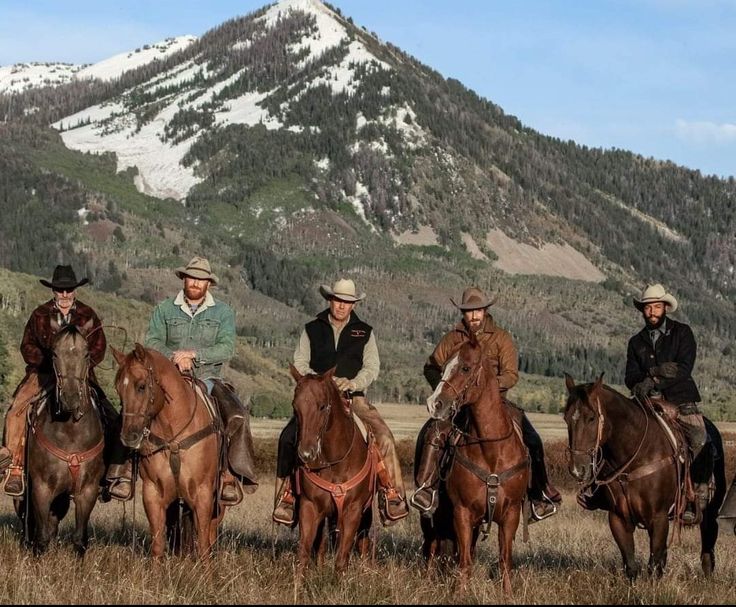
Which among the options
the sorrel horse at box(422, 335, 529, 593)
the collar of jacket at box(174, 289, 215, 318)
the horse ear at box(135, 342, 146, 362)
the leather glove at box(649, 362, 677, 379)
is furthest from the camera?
the collar of jacket at box(174, 289, 215, 318)

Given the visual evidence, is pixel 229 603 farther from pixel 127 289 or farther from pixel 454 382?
pixel 127 289

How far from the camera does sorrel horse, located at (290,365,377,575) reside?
40.5 feet

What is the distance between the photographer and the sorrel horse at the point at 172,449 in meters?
12.6

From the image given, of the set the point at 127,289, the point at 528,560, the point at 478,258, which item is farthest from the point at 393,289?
the point at 528,560

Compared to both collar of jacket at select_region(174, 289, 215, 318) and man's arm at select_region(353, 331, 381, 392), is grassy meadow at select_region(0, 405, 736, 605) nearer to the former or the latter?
man's arm at select_region(353, 331, 381, 392)

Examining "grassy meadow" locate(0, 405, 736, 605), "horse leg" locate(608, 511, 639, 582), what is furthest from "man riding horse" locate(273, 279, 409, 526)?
"horse leg" locate(608, 511, 639, 582)

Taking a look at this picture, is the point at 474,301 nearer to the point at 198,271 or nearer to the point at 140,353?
the point at 198,271

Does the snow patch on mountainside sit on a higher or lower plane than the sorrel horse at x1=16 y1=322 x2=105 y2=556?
higher

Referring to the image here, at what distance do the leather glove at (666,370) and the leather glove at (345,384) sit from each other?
349 centimetres

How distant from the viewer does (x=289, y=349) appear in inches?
3492

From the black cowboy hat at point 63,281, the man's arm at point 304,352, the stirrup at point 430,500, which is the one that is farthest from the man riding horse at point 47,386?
the stirrup at point 430,500

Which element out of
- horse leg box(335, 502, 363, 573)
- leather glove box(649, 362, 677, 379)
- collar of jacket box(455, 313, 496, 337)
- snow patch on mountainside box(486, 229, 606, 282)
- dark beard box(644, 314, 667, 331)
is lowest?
horse leg box(335, 502, 363, 573)

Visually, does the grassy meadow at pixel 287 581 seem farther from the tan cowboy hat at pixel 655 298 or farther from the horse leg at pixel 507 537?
the tan cowboy hat at pixel 655 298

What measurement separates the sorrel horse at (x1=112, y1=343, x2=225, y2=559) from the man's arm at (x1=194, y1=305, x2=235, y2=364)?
88cm
